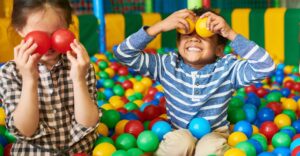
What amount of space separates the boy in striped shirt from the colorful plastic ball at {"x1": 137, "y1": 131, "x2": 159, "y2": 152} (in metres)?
0.03

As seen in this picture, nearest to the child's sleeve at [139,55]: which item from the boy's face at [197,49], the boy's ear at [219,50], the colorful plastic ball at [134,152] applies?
the boy's face at [197,49]

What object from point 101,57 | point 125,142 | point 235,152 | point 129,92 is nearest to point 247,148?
point 235,152

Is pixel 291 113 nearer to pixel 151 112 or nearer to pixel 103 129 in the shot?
pixel 151 112

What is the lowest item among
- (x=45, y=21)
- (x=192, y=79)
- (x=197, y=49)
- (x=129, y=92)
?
(x=129, y=92)

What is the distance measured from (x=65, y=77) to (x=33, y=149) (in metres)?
→ 0.22

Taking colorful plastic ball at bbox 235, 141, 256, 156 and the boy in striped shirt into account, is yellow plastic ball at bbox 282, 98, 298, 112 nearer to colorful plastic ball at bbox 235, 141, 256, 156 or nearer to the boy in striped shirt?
the boy in striped shirt

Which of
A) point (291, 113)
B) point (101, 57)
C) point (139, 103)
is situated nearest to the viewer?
point (291, 113)

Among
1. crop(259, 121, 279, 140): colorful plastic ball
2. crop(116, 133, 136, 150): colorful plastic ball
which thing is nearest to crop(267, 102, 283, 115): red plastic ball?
crop(259, 121, 279, 140): colorful plastic ball

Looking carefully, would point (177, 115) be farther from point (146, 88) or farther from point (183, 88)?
point (146, 88)

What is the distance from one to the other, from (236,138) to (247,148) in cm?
12

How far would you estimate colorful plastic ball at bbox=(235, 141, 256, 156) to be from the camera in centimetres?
129

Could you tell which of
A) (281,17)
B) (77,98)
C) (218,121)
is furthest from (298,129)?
(281,17)

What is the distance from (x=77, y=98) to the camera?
3.90 feet

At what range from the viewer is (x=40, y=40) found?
3.61 ft
